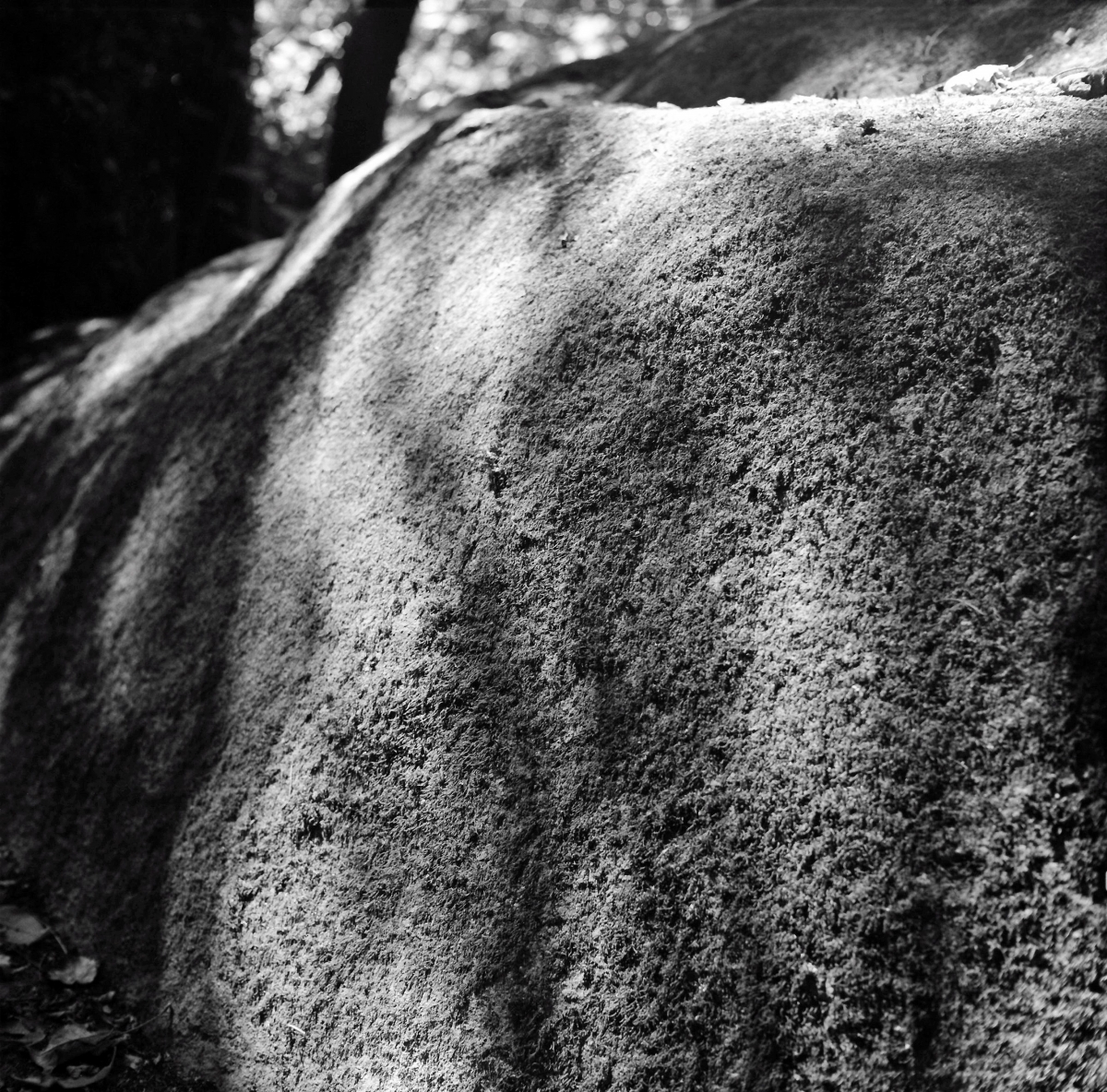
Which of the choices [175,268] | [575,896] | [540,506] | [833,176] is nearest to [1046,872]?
[575,896]

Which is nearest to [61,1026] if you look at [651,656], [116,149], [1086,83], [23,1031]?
[23,1031]

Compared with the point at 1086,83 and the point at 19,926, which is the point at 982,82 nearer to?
the point at 1086,83

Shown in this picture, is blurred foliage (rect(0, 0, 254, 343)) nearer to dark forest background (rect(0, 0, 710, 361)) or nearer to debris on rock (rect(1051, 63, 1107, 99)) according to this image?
dark forest background (rect(0, 0, 710, 361))

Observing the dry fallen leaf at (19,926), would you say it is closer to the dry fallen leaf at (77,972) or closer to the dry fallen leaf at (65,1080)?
the dry fallen leaf at (77,972)

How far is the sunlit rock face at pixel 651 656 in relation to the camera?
124cm

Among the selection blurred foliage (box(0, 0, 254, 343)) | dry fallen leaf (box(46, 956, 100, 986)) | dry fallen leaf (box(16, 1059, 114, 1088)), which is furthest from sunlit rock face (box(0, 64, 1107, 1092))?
blurred foliage (box(0, 0, 254, 343))

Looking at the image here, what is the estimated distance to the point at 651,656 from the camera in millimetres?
1565

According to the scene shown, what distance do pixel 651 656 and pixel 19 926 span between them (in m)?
1.59

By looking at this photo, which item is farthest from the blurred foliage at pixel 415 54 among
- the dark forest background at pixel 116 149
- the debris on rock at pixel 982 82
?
the debris on rock at pixel 982 82

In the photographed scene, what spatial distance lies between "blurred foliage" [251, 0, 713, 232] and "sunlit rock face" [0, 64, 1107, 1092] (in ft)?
12.3

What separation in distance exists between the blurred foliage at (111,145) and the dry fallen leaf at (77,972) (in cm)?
380

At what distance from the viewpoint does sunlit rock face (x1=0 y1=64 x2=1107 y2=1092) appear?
4.08 feet

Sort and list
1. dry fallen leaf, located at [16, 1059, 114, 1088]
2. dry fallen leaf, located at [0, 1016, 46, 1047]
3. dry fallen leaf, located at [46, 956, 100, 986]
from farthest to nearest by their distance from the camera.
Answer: dry fallen leaf, located at [46, 956, 100, 986] → dry fallen leaf, located at [0, 1016, 46, 1047] → dry fallen leaf, located at [16, 1059, 114, 1088]

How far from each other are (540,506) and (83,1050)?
132 cm
